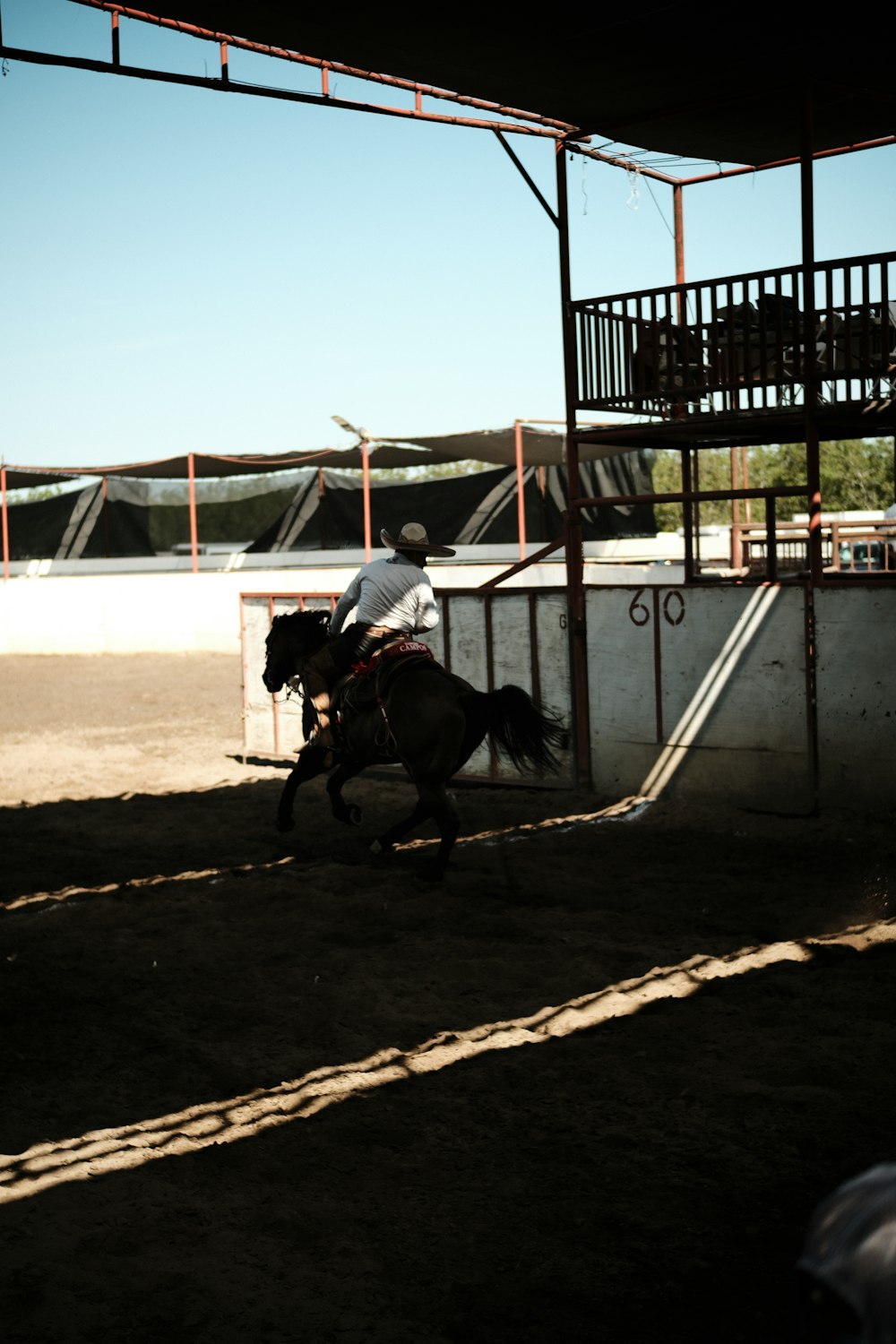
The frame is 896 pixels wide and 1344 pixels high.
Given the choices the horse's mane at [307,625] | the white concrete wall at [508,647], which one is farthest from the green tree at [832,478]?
the horse's mane at [307,625]

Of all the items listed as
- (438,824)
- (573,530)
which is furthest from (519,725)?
(573,530)

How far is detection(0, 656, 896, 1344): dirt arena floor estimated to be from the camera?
3.32 meters

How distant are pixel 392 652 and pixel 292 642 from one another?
3.54 ft

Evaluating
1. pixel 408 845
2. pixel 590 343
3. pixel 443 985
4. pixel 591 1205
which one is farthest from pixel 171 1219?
pixel 590 343

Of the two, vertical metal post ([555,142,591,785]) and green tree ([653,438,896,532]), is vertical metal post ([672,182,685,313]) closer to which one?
vertical metal post ([555,142,591,785])

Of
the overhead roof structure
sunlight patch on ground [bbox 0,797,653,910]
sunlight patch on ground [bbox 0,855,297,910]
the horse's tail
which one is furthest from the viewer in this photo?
the overhead roof structure

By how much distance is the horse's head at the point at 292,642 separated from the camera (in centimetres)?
915

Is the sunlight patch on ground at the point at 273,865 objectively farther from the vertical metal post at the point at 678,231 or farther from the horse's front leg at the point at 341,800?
the vertical metal post at the point at 678,231

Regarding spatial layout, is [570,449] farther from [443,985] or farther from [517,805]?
[443,985]

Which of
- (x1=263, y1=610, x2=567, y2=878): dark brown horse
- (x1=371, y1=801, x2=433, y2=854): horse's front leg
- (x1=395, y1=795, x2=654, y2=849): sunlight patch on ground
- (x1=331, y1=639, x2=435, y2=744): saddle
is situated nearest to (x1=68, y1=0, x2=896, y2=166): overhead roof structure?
(x1=331, y1=639, x2=435, y2=744): saddle

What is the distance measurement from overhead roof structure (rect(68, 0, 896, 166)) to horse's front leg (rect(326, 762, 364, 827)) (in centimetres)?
529

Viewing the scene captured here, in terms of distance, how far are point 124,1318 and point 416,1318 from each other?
0.75 m

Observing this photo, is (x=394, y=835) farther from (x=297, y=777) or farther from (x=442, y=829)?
(x=297, y=777)

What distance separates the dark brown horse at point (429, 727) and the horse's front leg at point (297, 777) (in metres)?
0.35
